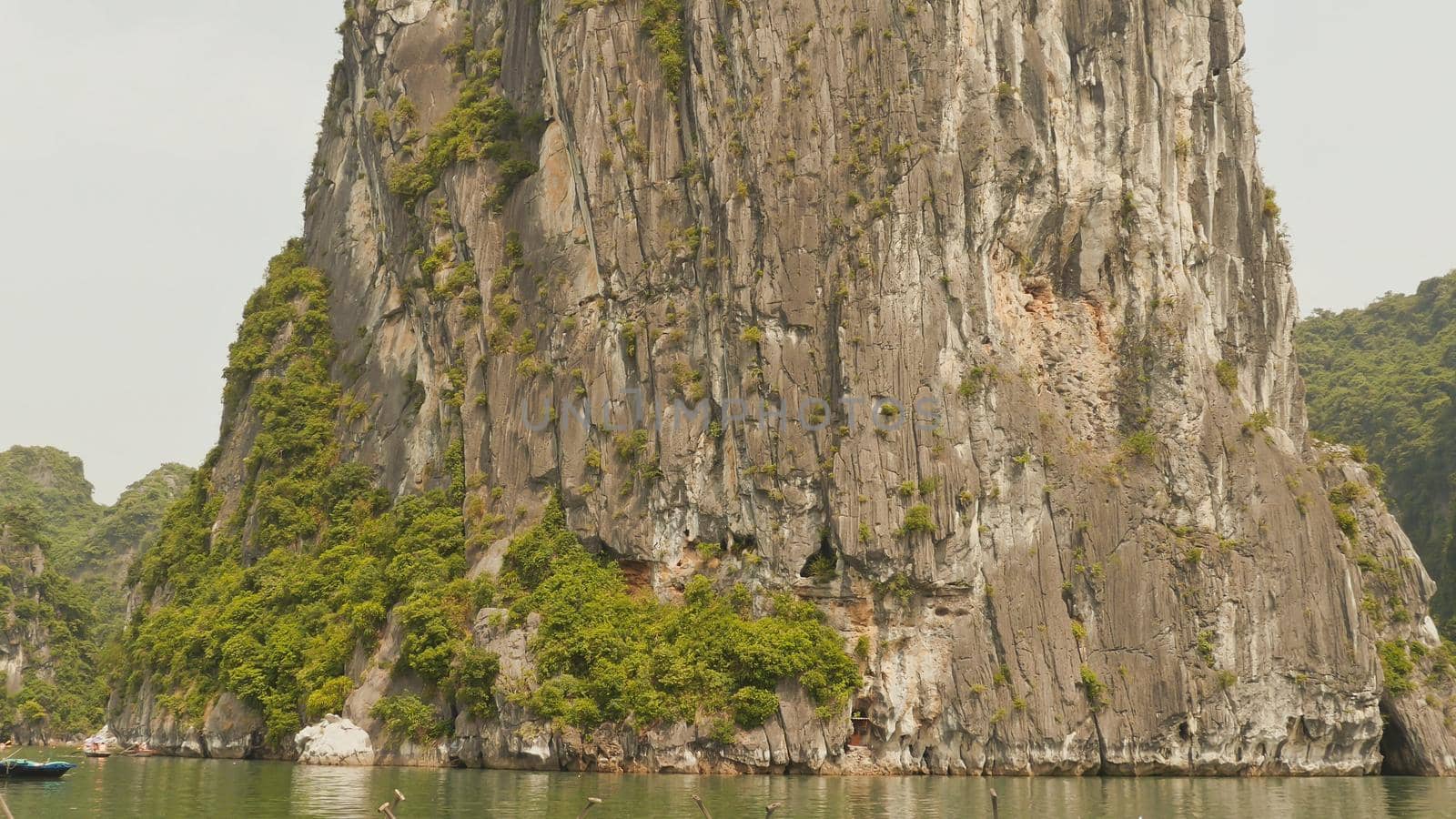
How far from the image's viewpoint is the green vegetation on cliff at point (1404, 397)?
76.7m

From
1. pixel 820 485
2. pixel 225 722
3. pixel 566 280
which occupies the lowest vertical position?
pixel 225 722

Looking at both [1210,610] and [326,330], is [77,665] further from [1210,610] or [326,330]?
[1210,610]

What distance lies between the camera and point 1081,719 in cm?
4412

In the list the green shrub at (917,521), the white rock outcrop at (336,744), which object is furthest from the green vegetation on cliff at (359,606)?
the green shrub at (917,521)

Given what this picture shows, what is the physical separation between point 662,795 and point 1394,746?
30.6 metres

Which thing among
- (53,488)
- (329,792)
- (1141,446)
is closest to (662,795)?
(329,792)

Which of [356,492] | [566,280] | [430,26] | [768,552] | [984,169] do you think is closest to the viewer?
[768,552]

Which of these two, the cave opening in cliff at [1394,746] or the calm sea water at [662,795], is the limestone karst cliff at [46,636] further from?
the cave opening in cliff at [1394,746]

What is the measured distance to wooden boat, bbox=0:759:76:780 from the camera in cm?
3756

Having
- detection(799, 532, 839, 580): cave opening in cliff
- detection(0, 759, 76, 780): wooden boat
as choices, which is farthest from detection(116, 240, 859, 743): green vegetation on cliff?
detection(0, 759, 76, 780): wooden boat

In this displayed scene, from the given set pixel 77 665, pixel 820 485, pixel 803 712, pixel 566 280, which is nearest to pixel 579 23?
pixel 566 280

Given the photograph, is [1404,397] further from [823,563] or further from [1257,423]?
[823,563]

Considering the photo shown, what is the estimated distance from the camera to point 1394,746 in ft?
163

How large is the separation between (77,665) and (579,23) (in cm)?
5632
